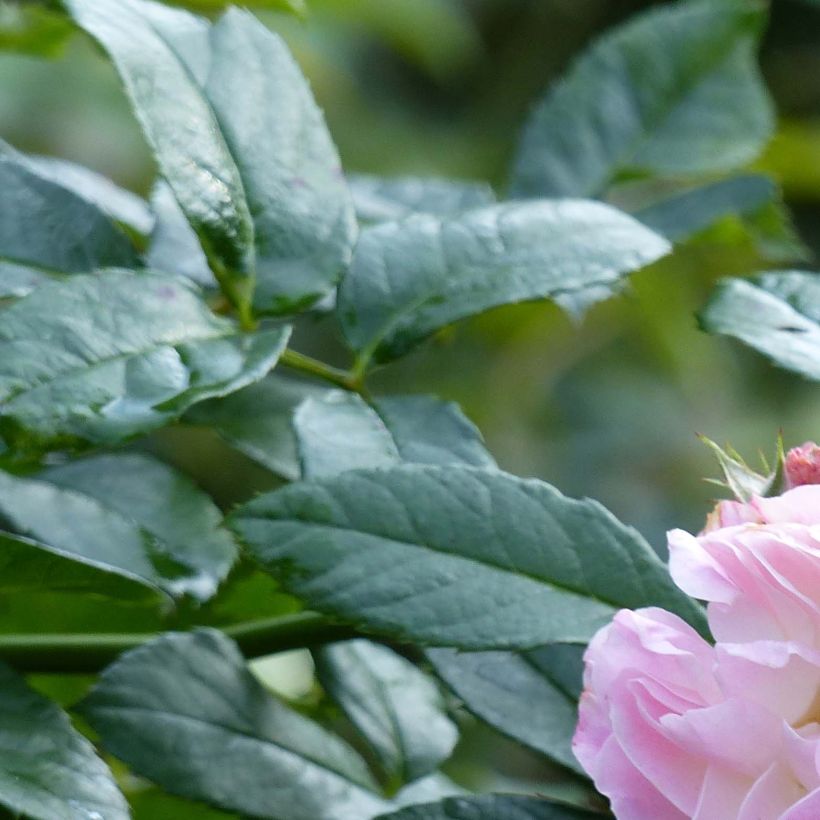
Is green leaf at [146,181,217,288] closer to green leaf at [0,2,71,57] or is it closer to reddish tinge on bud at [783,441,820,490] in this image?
green leaf at [0,2,71,57]

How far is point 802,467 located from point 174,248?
311mm

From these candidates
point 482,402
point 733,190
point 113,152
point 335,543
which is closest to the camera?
point 335,543

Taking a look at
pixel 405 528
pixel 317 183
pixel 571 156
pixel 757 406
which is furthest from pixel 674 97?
pixel 757 406

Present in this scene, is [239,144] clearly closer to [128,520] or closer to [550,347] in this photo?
[128,520]

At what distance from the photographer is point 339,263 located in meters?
0.50

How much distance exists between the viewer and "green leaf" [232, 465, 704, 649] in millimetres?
411

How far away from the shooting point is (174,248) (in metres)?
0.59

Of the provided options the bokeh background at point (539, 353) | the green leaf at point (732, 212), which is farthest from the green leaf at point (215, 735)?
the bokeh background at point (539, 353)

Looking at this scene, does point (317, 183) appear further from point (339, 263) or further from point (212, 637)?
point (212, 637)

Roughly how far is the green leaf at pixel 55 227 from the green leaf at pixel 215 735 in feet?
0.51

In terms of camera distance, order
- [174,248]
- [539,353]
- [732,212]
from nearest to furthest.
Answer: [174,248] < [732,212] < [539,353]

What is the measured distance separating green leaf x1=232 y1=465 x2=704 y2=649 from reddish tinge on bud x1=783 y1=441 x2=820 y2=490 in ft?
0.19

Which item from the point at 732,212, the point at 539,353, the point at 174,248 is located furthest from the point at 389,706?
the point at 539,353

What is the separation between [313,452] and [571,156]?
0.37 m
